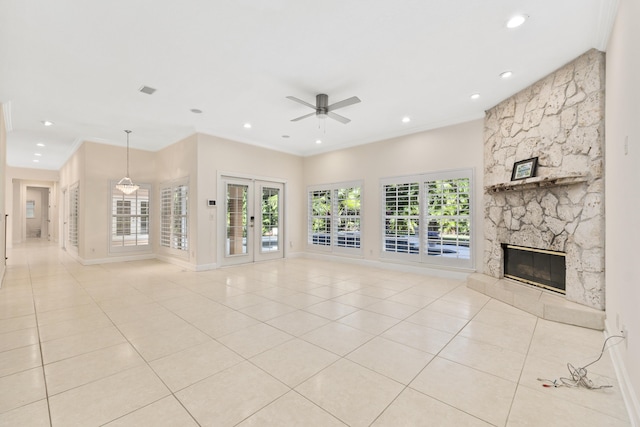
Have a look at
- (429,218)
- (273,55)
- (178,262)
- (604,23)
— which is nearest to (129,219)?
(178,262)

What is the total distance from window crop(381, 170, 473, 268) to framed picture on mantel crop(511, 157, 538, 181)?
93cm

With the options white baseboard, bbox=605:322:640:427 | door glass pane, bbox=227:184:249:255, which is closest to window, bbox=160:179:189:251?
door glass pane, bbox=227:184:249:255

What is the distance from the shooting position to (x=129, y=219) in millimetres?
7191

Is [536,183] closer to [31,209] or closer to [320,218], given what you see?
[320,218]

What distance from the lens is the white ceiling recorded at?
99.5 inches

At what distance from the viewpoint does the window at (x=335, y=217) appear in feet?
22.4

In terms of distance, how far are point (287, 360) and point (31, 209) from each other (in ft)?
59.0

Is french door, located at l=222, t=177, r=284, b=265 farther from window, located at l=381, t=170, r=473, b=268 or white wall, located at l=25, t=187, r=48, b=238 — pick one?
white wall, located at l=25, t=187, r=48, b=238

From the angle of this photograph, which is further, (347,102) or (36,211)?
(36,211)

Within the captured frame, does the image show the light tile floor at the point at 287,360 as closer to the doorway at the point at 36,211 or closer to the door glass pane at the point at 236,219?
the door glass pane at the point at 236,219

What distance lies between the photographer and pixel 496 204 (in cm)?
457

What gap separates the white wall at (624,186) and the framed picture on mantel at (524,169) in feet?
2.90

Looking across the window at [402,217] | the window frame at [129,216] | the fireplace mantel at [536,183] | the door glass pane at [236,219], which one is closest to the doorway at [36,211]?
the window frame at [129,216]

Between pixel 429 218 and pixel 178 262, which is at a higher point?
pixel 429 218
